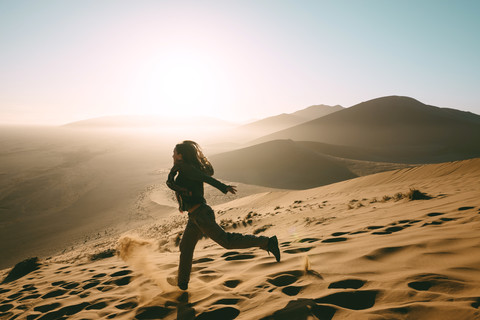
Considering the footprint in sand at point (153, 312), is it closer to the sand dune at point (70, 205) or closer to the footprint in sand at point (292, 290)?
the footprint in sand at point (292, 290)

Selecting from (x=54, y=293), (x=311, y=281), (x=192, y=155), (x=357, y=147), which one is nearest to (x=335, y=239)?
(x=311, y=281)

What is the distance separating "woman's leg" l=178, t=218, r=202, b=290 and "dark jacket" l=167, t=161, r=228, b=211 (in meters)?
0.28

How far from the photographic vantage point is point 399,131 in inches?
2670

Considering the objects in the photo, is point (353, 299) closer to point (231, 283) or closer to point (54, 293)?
point (231, 283)

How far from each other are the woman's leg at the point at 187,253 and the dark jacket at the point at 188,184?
0.28 metres

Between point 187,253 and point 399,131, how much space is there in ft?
253

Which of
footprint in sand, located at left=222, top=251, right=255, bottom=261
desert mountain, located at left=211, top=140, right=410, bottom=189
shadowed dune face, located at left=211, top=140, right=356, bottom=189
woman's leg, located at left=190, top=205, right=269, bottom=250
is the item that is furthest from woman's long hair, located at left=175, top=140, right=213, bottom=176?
shadowed dune face, located at left=211, top=140, right=356, bottom=189

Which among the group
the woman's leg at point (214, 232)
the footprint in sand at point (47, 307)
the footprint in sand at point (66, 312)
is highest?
the woman's leg at point (214, 232)

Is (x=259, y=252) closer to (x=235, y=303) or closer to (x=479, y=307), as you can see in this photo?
(x=235, y=303)

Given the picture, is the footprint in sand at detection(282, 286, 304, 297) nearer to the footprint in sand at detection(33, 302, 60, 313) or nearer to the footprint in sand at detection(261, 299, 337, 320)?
the footprint in sand at detection(261, 299, 337, 320)

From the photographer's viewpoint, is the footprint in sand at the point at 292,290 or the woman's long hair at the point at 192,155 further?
the woman's long hair at the point at 192,155

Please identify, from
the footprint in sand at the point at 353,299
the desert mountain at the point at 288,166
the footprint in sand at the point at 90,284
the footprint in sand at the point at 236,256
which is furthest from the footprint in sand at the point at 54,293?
the desert mountain at the point at 288,166

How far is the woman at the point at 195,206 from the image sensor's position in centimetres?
303

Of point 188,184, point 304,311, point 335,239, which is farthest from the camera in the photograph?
point 335,239
